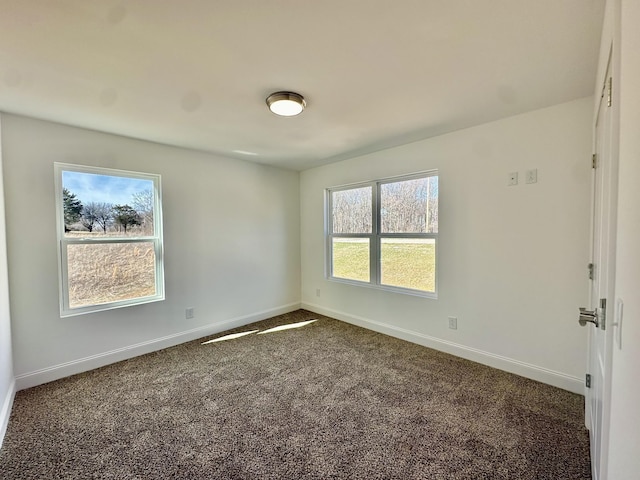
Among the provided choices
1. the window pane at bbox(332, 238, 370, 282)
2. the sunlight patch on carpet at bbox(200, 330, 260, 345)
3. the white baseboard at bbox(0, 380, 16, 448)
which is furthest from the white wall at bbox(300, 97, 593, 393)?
the white baseboard at bbox(0, 380, 16, 448)

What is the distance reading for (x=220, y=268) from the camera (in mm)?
3828

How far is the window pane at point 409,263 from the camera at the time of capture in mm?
3275

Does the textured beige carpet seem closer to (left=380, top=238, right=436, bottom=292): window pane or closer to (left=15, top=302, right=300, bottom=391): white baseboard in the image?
(left=15, top=302, right=300, bottom=391): white baseboard

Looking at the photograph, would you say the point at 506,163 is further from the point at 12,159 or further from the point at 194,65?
the point at 12,159

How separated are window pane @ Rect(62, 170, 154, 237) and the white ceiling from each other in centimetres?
54

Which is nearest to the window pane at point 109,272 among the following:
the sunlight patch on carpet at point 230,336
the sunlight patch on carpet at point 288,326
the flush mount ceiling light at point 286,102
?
the sunlight patch on carpet at point 230,336

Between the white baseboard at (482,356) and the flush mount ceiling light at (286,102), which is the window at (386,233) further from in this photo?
the flush mount ceiling light at (286,102)

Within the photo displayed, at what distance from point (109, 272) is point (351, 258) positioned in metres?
2.86

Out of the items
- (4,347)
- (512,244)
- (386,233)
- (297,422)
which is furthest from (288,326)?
(512,244)

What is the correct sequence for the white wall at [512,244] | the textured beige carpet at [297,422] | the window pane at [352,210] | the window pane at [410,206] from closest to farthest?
the textured beige carpet at [297,422] < the white wall at [512,244] < the window pane at [410,206] < the window pane at [352,210]

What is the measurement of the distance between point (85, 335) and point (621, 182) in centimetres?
388

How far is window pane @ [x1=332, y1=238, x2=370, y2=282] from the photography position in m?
3.99

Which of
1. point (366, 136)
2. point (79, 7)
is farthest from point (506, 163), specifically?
point (79, 7)

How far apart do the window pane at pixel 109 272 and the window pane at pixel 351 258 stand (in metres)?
2.38
